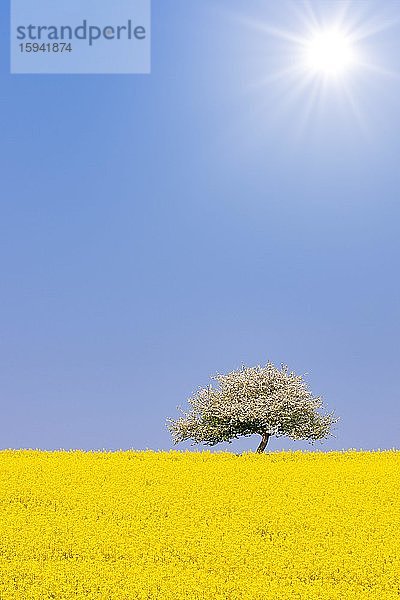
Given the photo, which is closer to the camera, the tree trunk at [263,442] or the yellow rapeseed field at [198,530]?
the yellow rapeseed field at [198,530]

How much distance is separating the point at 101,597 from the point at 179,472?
9.79 metres

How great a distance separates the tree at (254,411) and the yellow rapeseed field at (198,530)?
9.53 metres

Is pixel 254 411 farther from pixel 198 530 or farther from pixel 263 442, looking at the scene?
pixel 198 530

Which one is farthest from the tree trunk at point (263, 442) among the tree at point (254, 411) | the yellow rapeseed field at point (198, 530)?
the yellow rapeseed field at point (198, 530)

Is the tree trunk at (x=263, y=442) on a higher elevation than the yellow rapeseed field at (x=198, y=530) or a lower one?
higher

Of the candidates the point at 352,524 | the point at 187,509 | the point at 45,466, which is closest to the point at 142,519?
the point at 187,509

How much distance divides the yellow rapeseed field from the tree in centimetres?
953

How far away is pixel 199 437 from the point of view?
121 feet

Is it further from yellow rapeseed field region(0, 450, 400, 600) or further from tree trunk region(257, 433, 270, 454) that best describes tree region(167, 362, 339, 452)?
yellow rapeseed field region(0, 450, 400, 600)

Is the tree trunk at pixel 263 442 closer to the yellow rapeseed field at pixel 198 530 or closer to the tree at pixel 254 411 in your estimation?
the tree at pixel 254 411

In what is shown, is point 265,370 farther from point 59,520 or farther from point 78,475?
point 59,520

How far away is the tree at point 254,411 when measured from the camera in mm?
36031

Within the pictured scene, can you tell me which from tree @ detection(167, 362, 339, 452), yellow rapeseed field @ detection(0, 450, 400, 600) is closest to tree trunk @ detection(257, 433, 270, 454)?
tree @ detection(167, 362, 339, 452)

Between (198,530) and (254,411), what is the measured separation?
17.9 metres
